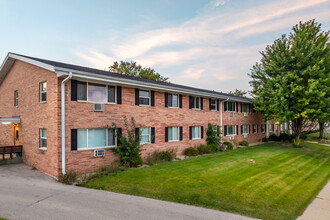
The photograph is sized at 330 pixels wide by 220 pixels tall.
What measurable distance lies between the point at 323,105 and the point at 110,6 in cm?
2048

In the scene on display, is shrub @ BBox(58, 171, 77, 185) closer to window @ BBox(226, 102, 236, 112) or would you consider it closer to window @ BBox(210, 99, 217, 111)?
window @ BBox(210, 99, 217, 111)

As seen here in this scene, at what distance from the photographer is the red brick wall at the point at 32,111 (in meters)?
9.70

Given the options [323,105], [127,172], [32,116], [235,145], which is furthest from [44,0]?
[323,105]

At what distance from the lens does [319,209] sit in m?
6.00

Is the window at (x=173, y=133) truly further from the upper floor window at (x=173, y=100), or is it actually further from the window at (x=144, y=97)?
the window at (x=144, y=97)

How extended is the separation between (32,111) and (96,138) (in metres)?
4.81

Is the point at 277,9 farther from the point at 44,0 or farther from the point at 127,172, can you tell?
the point at 44,0

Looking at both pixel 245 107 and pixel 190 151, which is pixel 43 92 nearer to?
pixel 190 151

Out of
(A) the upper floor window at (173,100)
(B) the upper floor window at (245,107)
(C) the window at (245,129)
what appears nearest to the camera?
(A) the upper floor window at (173,100)

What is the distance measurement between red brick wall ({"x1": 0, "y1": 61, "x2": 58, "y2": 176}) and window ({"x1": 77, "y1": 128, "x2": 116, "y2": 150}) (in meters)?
1.23

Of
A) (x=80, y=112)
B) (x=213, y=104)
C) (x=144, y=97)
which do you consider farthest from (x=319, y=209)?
(x=213, y=104)

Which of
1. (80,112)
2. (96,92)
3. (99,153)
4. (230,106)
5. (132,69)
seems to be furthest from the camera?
(132,69)

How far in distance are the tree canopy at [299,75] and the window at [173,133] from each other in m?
10.2

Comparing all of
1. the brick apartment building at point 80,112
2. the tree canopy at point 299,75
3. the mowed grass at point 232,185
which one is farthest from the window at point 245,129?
the mowed grass at point 232,185
